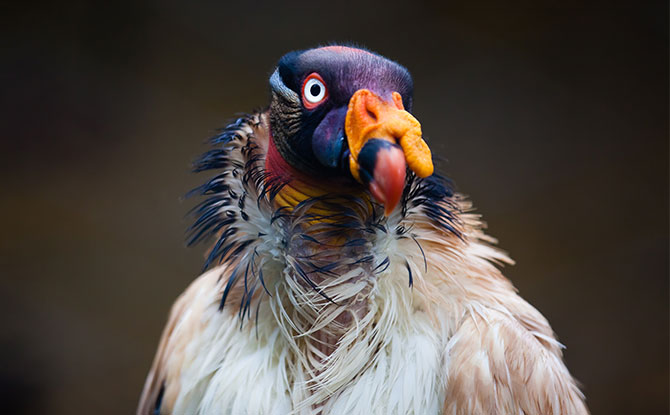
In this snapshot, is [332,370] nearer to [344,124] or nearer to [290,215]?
[290,215]

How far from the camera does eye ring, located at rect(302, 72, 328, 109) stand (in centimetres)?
111

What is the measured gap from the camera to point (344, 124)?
106 centimetres

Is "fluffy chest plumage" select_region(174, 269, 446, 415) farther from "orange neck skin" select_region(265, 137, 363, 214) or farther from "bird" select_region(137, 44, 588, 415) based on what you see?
"orange neck skin" select_region(265, 137, 363, 214)

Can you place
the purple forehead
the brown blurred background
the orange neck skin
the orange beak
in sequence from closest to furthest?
the orange beak, the purple forehead, the orange neck skin, the brown blurred background

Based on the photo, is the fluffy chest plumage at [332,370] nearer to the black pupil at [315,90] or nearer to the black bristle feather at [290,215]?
the black bristle feather at [290,215]

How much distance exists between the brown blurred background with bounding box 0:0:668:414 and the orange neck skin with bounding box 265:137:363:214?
7.39 ft

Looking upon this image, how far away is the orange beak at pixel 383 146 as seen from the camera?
0.95 meters

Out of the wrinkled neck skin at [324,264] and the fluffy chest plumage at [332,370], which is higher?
the wrinkled neck skin at [324,264]

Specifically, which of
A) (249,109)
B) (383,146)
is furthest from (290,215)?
(249,109)

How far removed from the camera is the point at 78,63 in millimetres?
3254

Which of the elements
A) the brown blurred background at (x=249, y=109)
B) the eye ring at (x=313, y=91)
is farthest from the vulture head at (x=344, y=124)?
the brown blurred background at (x=249, y=109)

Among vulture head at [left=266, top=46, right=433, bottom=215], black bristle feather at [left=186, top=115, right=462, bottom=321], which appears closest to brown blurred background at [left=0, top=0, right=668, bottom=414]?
black bristle feather at [left=186, top=115, right=462, bottom=321]

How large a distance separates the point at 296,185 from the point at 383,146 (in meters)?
0.31

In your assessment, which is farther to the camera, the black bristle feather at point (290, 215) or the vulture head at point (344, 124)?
the black bristle feather at point (290, 215)
